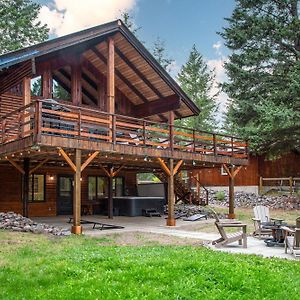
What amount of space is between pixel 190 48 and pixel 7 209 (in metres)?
29.8

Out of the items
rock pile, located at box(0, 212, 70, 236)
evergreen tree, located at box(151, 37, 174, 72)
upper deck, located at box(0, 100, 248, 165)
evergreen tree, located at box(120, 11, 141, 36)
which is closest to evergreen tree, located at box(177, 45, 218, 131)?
evergreen tree, located at box(151, 37, 174, 72)

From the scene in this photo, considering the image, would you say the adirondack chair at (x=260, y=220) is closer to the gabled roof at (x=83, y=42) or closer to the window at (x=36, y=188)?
the gabled roof at (x=83, y=42)

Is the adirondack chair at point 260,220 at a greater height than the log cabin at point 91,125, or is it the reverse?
the log cabin at point 91,125

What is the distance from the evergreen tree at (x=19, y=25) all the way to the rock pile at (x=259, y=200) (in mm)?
17832

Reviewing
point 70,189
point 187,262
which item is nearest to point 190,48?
point 70,189

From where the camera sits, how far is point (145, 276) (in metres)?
5.93

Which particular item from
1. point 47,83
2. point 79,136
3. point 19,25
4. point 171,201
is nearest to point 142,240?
point 79,136

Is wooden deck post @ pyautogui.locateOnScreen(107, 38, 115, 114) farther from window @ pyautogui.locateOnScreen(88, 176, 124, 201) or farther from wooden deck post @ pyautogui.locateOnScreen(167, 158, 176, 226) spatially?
window @ pyautogui.locateOnScreen(88, 176, 124, 201)

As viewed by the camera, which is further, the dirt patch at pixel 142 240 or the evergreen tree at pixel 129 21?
the evergreen tree at pixel 129 21

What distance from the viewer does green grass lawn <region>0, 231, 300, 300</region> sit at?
5316 millimetres

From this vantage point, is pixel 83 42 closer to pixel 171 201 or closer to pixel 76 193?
pixel 76 193

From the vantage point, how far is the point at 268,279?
5961 mm

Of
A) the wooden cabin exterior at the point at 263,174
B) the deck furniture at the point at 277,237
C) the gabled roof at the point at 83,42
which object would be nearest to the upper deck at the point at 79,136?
Answer: the gabled roof at the point at 83,42

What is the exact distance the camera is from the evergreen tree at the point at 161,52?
38.2 metres
